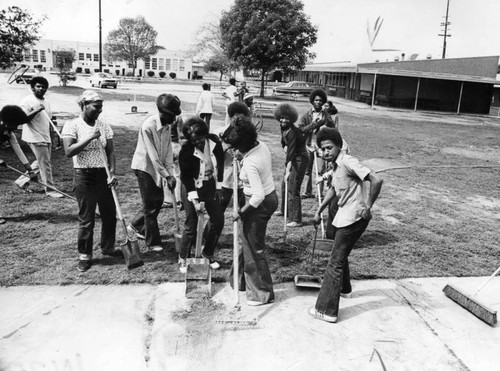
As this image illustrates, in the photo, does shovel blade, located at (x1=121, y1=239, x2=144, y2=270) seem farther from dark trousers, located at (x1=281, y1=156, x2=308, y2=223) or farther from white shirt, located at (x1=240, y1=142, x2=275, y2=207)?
dark trousers, located at (x1=281, y1=156, x2=308, y2=223)

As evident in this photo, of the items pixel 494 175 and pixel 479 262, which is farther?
pixel 494 175

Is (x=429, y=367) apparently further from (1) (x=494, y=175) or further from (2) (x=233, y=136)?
(1) (x=494, y=175)

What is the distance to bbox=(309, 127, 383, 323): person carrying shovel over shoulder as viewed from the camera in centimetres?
387

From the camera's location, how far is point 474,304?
4.32m

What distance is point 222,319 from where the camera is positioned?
4.02 meters

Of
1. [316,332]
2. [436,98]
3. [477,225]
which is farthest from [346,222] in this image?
[436,98]

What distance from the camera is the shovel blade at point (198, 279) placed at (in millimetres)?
4418

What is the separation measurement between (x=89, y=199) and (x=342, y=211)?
2.68 metres

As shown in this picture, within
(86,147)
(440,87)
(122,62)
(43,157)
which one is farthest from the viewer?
(122,62)

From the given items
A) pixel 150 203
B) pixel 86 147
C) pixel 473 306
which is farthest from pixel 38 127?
pixel 473 306

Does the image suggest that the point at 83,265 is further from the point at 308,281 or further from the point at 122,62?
the point at 122,62

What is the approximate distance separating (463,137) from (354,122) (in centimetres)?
496

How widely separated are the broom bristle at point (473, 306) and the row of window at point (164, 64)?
7535 centimetres

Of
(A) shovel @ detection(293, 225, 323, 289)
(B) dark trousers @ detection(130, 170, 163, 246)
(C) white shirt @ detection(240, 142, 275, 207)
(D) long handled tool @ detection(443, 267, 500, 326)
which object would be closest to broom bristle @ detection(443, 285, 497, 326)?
(D) long handled tool @ detection(443, 267, 500, 326)
